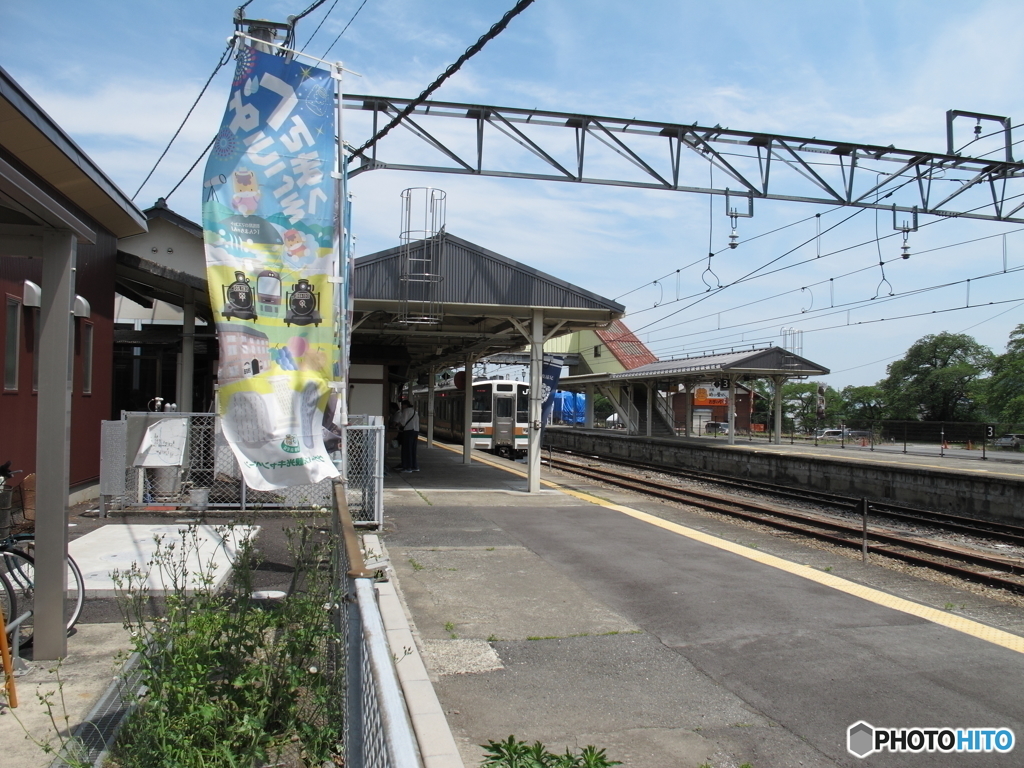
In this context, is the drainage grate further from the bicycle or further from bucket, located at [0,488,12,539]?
bucket, located at [0,488,12,539]

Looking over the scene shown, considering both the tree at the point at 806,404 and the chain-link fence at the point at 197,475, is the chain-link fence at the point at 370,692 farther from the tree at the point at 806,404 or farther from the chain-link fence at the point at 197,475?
the tree at the point at 806,404

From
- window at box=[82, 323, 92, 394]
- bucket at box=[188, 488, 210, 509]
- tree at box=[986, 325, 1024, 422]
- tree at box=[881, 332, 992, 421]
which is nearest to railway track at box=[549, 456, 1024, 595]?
bucket at box=[188, 488, 210, 509]

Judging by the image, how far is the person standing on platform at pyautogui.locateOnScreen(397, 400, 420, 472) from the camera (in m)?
18.2

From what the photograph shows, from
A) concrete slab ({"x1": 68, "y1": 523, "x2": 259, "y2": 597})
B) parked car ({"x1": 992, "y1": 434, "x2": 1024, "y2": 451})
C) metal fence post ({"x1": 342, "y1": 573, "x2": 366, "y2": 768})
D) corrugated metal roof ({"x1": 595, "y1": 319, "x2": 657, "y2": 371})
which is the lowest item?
concrete slab ({"x1": 68, "y1": 523, "x2": 259, "y2": 597})

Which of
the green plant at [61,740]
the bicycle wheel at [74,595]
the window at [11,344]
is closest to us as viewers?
the green plant at [61,740]

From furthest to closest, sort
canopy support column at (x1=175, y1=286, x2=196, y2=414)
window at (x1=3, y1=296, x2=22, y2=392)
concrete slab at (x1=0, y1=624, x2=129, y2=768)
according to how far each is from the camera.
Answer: canopy support column at (x1=175, y1=286, x2=196, y2=414), window at (x1=3, y1=296, x2=22, y2=392), concrete slab at (x1=0, y1=624, x2=129, y2=768)

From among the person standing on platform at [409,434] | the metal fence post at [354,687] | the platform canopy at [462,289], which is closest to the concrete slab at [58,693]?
the metal fence post at [354,687]

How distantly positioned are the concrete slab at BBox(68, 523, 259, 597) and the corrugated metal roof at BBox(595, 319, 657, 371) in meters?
38.0

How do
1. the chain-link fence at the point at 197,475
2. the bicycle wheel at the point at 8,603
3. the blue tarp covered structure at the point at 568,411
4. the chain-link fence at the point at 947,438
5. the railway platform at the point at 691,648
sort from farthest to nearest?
1. the blue tarp covered structure at the point at 568,411
2. the chain-link fence at the point at 947,438
3. the chain-link fence at the point at 197,475
4. the bicycle wheel at the point at 8,603
5. the railway platform at the point at 691,648

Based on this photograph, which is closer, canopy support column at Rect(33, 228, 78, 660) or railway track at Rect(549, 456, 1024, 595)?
canopy support column at Rect(33, 228, 78, 660)

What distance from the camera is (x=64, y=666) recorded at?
4797 millimetres

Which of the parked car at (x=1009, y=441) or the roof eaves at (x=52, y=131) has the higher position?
the roof eaves at (x=52, y=131)

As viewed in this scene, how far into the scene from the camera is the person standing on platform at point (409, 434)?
18.2 metres

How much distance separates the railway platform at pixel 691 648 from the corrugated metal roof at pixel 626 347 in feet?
119
